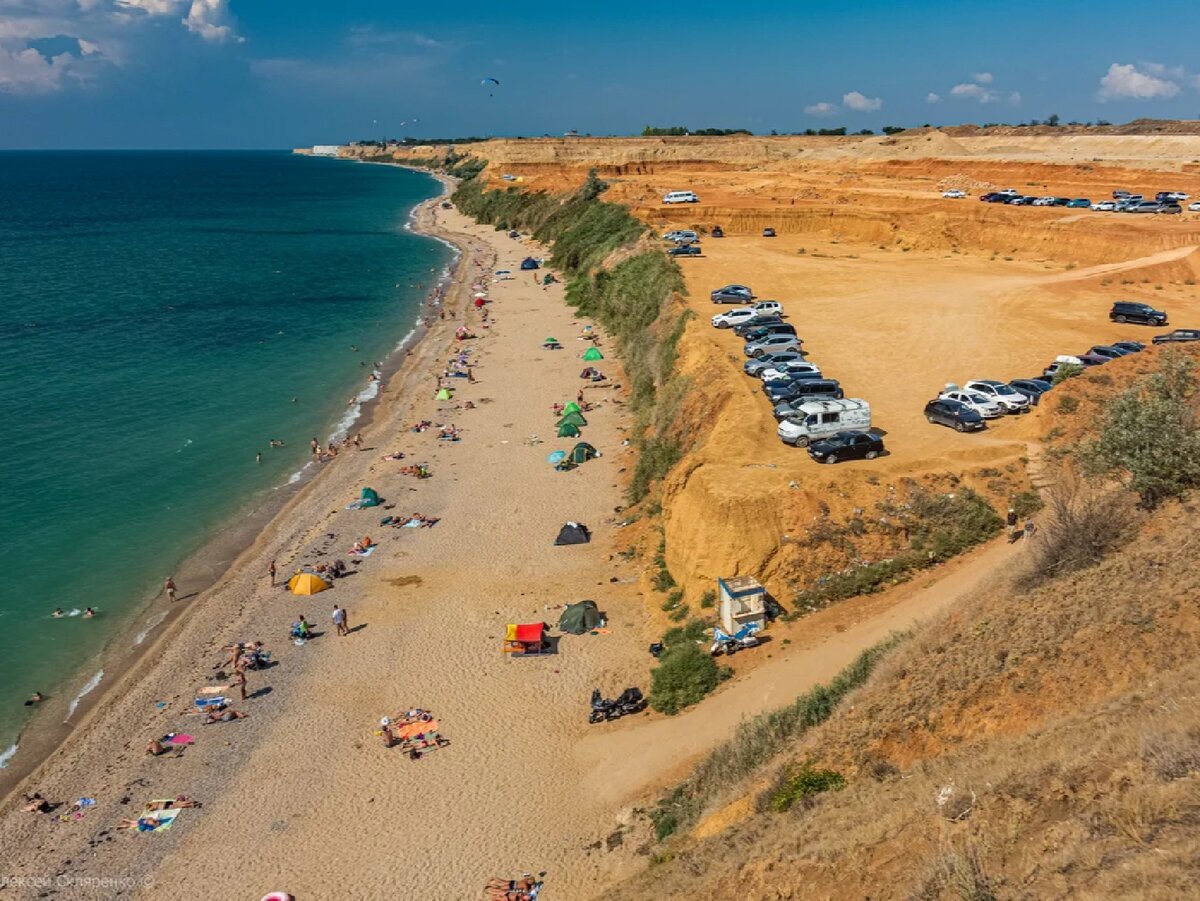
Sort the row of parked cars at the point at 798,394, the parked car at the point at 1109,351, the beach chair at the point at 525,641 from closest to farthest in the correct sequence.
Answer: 1. the beach chair at the point at 525,641
2. the row of parked cars at the point at 798,394
3. the parked car at the point at 1109,351

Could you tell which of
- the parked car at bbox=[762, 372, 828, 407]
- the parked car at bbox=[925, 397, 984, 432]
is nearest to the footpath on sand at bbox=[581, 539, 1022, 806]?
the parked car at bbox=[925, 397, 984, 432]

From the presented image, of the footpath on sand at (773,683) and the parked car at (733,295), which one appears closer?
the footpath on sand at (773,683)

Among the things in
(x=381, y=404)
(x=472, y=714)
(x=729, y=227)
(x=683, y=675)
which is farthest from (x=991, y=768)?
(x=729, y=227)

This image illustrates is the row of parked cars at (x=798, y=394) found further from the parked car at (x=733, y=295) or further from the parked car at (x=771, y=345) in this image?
the parked car at (x=733, y=295)

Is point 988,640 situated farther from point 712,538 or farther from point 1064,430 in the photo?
point 1064,430

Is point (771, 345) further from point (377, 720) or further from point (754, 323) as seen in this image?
point (377, 720)

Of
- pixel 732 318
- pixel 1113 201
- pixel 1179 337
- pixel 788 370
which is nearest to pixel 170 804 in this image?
pixel 788 370

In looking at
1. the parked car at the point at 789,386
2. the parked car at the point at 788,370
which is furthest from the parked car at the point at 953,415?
the parked car at the point at 788,370
